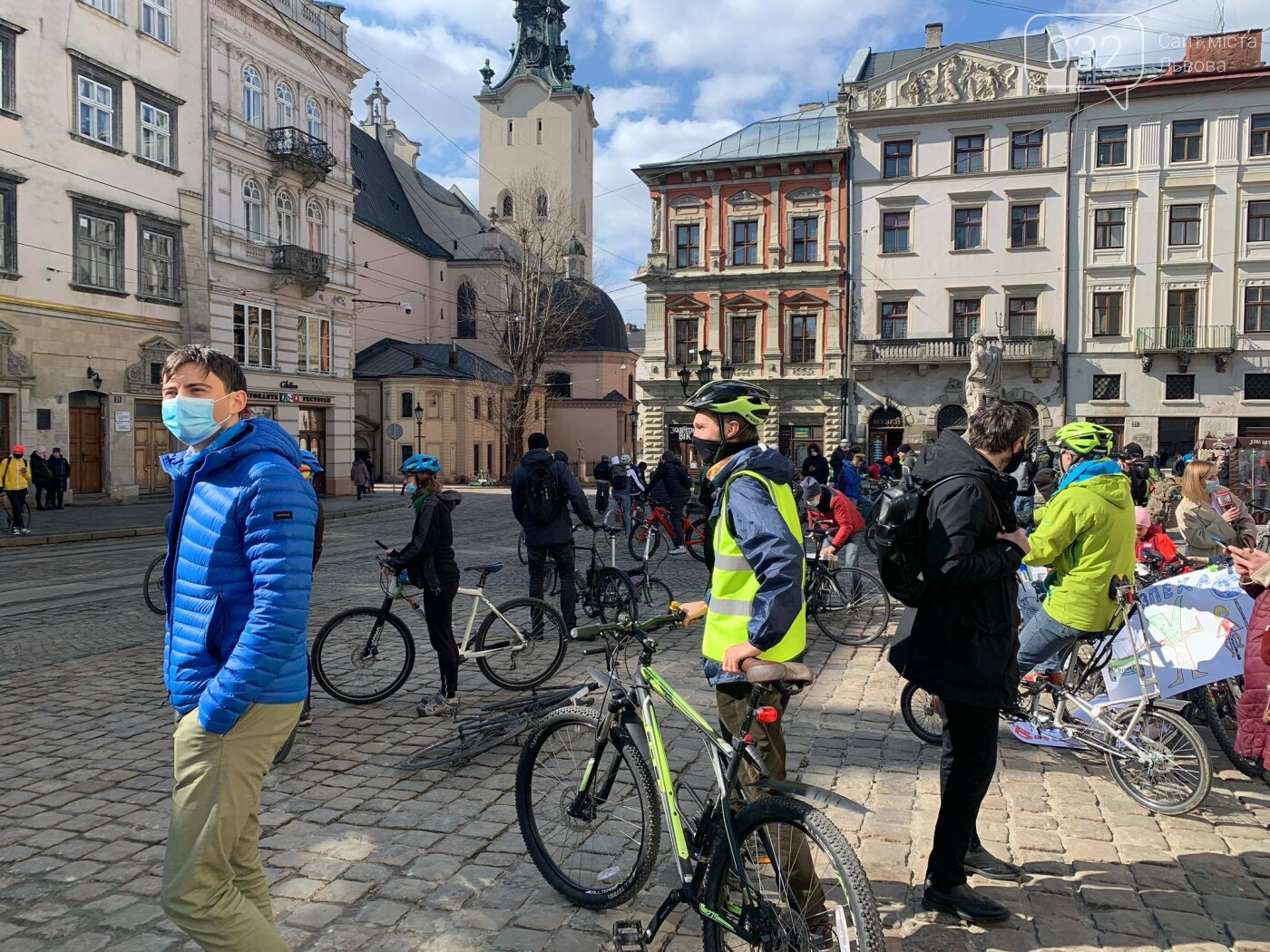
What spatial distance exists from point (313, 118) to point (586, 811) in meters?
34.7

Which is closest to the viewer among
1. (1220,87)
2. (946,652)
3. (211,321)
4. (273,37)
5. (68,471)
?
(946,652)

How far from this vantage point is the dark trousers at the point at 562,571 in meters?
9.19

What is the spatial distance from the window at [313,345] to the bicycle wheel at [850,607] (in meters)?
27.6

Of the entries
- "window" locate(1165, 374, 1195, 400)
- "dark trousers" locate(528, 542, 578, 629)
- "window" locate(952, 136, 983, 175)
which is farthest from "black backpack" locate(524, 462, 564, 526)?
"window" locate(1165, 374, 1195, 400)

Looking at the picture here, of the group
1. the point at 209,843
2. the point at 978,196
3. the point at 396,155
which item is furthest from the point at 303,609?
the point at 396,155

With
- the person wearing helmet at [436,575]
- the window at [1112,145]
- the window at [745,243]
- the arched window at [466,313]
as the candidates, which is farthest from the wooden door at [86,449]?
the arched window at [466,313]

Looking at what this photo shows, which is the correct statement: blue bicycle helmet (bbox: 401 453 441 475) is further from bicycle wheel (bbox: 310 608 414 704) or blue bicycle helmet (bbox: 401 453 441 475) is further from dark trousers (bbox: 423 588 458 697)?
bicycle wheel (bbox: 310 608 414 704)

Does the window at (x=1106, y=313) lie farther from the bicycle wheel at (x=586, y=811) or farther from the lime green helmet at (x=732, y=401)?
the bicycle wheel at (x=586, y=811)

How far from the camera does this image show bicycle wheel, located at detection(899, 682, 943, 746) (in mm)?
5883

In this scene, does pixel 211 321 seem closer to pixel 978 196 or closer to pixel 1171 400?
pixel 978 196

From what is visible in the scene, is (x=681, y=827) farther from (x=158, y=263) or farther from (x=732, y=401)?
(x=158, y=263)

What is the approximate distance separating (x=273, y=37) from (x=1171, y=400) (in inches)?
1397

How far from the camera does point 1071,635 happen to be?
5.17 meters

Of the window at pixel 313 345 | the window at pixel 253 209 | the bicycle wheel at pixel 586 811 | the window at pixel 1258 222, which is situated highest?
the window at pixel 1258 222
